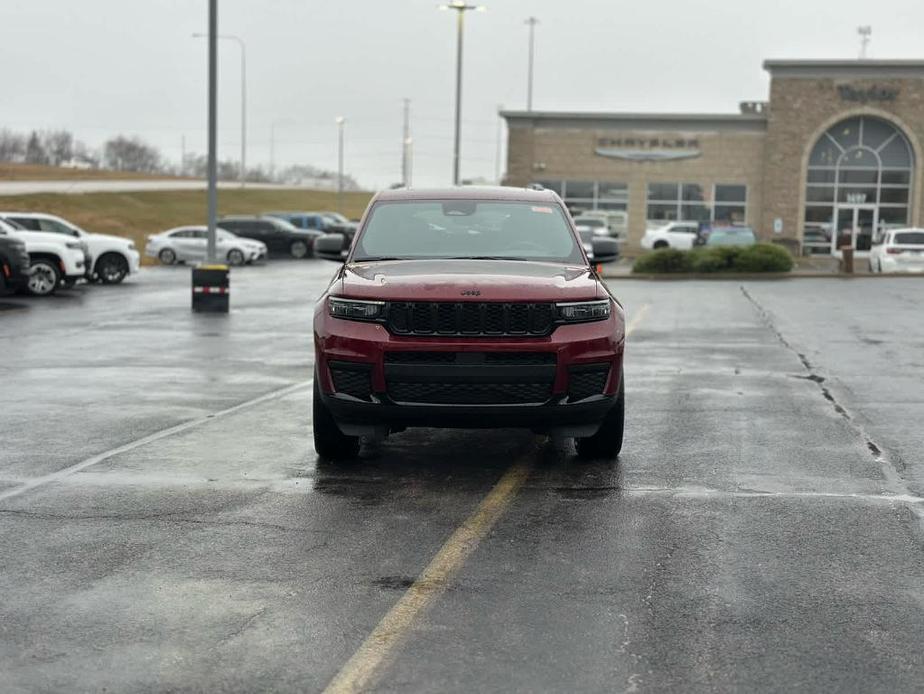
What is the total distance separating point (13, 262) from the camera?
2330 cm

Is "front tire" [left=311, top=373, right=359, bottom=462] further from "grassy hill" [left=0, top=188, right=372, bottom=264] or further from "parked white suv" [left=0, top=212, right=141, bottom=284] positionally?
"grassy hill" [left=0, top=188, right=372, bottom=264]

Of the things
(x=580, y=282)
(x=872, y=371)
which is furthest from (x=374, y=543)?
(x=872, y=371)

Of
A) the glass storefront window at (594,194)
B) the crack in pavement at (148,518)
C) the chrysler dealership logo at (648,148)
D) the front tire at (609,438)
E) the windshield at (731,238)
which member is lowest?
the crack in pavement at (148,518)

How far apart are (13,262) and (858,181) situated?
1670 inches

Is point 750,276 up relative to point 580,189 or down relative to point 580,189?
down

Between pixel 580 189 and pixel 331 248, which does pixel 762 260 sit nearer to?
pixel 580 189

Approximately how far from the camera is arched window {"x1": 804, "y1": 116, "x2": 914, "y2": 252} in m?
55.6

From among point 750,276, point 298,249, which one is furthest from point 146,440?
point 298,249

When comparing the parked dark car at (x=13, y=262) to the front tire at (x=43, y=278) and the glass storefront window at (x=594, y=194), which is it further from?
the glass storefront window at (x=594, y=194)

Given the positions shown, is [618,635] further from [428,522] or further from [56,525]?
[56,525]

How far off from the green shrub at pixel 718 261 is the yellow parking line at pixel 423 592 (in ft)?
100

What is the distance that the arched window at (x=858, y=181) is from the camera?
5562cm

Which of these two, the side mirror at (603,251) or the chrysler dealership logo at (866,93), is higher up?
the chrysler dealership logo at (866,93)

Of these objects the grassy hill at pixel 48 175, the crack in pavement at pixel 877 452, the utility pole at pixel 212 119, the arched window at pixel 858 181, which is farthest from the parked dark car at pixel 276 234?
the grassy hill at pixel 48 175
